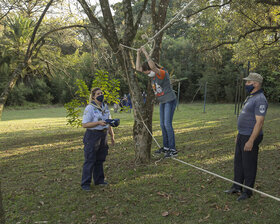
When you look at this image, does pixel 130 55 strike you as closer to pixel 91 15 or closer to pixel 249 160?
pixel 91 15

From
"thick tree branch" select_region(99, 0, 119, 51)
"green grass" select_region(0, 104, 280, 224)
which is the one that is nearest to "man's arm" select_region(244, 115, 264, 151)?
"green grass" select_region(0, 104, 280, 224)

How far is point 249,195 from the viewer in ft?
13.1

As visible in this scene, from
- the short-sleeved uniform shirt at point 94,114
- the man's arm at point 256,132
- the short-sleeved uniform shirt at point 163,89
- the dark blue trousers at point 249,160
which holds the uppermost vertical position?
the short-sleeved uniform shirt at point 163,89

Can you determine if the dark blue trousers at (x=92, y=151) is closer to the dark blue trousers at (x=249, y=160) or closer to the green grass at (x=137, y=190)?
the green grass at (x=137, y=190)

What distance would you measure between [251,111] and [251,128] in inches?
9.0

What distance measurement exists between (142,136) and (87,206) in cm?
197

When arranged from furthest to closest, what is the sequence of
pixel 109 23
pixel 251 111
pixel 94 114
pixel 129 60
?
pixel 129 60
pixel 109 23
pixel 94 114
pixel 251 111

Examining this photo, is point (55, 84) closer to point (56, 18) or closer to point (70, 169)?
point (56, 18)

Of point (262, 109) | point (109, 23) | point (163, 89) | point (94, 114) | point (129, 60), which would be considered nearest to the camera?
point (262, 109)

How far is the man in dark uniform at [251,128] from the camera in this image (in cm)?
373

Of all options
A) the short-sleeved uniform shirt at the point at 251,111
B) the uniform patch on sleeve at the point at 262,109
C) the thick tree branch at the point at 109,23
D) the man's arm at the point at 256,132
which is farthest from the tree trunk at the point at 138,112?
the uniform patch on sleeve at the point at 262,109

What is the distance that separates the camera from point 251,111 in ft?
12.6

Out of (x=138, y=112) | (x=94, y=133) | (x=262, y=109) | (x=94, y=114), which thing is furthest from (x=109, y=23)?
(x=262, y=109)

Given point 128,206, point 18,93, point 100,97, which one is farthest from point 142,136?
point 18,93
